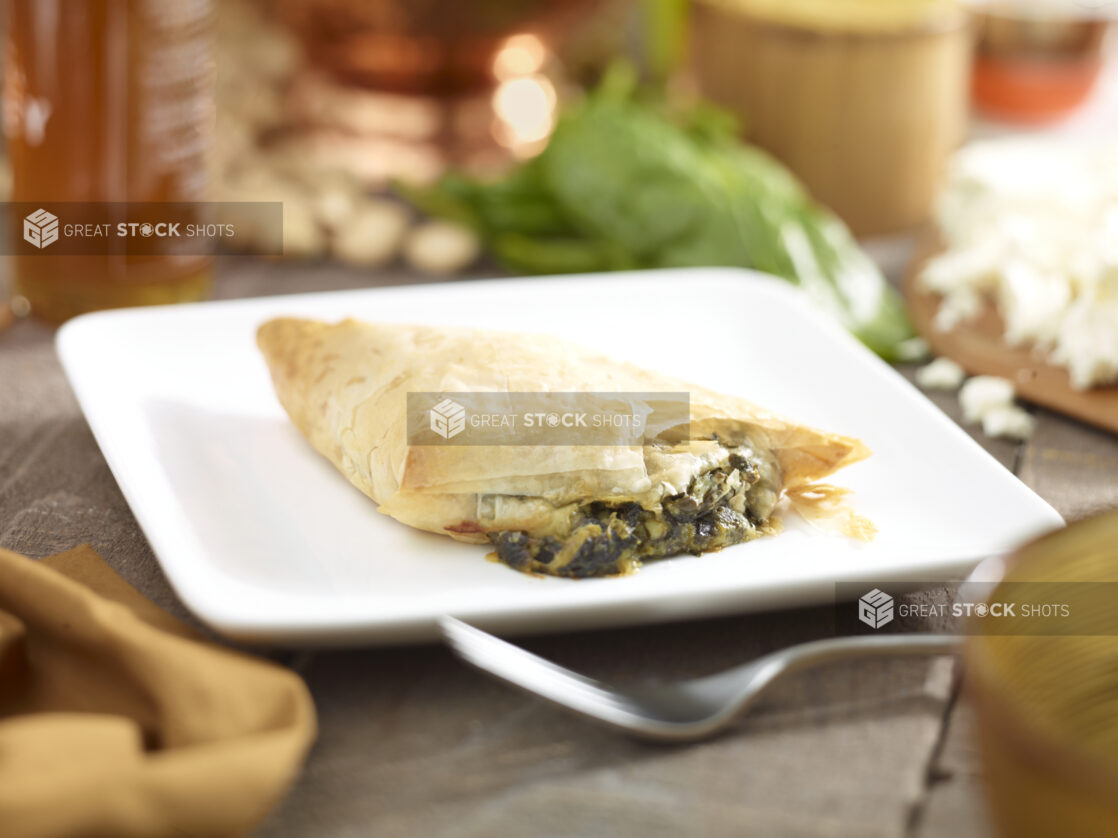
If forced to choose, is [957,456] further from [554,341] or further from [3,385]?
[3,385]

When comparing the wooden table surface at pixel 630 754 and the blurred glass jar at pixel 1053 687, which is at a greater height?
the blurred glass jar at pixel 1053 687

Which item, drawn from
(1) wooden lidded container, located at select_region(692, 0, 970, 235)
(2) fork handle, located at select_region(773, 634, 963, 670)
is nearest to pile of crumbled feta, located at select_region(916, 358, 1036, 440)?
(2) fork handle, located at select_region(773, 634, 963, 670)

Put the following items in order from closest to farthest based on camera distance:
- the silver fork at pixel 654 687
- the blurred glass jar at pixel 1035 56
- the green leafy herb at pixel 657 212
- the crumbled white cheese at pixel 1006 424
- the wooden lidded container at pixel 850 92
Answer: the silver fork at pixel 654 687, the crumbled white cheese at pixel 1006 424, the green leafy herb at pixel 657 212, the wooden lidded container at pixel 850 92, the blurred glass jar at pixel 1035 56
